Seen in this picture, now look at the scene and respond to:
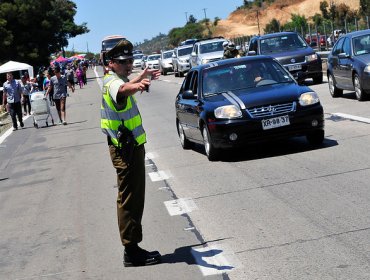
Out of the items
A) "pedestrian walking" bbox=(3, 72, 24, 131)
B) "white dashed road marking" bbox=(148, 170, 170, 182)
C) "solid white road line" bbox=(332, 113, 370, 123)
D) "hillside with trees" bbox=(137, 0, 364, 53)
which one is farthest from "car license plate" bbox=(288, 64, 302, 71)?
"hillside with trees" bbox=(137, 0, 364, 53)

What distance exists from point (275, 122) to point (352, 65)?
7408mm

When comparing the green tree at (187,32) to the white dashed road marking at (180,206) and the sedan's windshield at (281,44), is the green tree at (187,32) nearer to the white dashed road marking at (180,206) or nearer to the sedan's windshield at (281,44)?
the sedan's windshield at (281,44)

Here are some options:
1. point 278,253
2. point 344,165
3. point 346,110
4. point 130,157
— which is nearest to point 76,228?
point 130,157

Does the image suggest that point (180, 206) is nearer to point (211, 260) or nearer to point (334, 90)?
point (211, 260)

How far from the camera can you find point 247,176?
35.2 ft

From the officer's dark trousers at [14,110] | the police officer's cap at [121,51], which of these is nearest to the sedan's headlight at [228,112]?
the police officer's cap at [121,51]

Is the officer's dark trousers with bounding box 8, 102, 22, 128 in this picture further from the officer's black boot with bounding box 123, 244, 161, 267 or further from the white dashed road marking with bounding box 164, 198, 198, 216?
A: the officer's black boot with bounding box 123, 244, 161, 267

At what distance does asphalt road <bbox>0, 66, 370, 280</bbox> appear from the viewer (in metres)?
6.56

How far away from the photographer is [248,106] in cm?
1201

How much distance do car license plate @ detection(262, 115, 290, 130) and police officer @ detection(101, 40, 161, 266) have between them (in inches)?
208

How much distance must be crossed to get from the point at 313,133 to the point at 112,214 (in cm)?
437

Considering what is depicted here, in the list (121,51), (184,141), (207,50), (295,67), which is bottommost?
(184,141)

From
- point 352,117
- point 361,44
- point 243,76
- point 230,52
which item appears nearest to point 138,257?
point 243,76

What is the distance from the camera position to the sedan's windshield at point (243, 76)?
13070 mm
